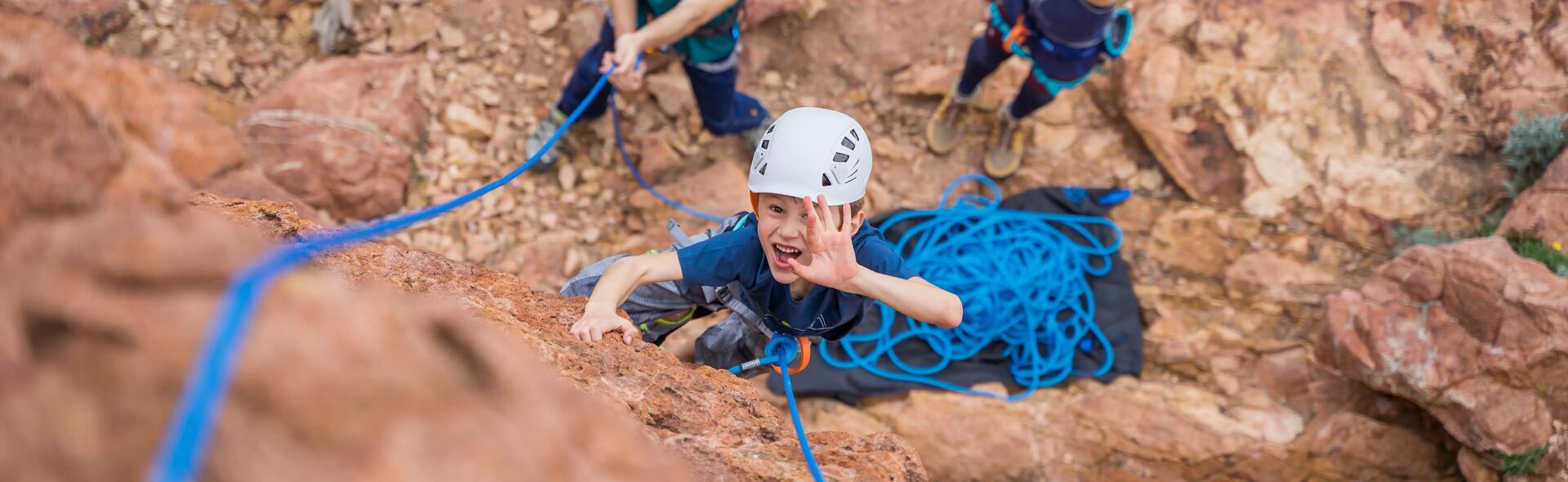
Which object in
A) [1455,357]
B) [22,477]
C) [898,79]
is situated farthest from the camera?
[898,79]

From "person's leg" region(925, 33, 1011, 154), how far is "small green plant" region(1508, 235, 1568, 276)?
2.46m

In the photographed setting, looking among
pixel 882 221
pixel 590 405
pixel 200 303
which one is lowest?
pixel 882 221

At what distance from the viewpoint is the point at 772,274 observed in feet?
7.57

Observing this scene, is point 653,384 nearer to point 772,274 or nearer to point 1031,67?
point 772,274

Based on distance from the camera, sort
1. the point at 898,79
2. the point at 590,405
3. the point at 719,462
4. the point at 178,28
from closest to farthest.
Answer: the point at 590,405
the point at 719,462
the point at 178,28
the point at 898,79

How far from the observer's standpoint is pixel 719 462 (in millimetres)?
1633

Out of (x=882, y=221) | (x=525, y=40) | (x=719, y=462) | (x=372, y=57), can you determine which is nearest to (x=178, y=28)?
(x=372, y=57)

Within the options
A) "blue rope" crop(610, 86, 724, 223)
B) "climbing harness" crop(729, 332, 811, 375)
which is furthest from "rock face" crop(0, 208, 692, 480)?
"blue rope" crop(610, 86, 724, 223)

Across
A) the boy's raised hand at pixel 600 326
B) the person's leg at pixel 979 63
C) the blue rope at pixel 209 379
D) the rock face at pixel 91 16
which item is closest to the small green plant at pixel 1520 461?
the person's leg at pixel 979 63

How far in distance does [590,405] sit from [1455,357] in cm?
371

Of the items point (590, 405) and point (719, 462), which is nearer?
point (590, 405)

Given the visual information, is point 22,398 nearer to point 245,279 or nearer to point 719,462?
point 245,279

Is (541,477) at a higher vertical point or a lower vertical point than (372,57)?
higher

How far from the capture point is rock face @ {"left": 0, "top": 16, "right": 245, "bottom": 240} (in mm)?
998
